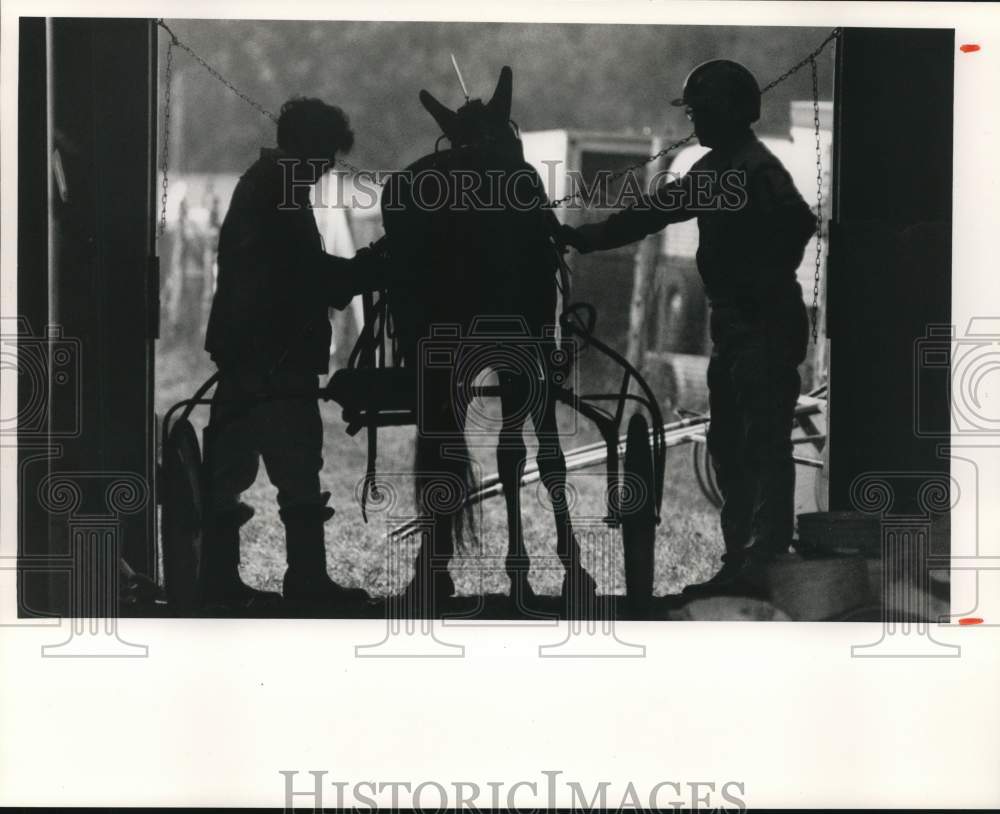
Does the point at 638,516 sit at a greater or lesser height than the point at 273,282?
lesser

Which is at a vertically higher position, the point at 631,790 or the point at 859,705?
the point at 859,705

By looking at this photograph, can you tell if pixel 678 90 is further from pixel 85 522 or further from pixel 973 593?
pixel 85 522

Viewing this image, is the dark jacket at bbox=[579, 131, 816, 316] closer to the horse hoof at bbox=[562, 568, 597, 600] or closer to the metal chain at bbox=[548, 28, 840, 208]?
the metal chain at bbox=[548, 28, 840, 208]

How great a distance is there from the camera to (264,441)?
12.6 feet

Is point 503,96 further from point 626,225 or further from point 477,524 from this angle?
point 477,524

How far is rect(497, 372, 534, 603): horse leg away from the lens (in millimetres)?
3822

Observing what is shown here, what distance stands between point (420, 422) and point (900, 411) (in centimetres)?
136

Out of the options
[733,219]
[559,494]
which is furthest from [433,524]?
[733,219]

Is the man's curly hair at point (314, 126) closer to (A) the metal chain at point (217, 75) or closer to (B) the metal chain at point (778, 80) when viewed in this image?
(A) the metal chain at point (217, 75)

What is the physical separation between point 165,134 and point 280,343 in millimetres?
667

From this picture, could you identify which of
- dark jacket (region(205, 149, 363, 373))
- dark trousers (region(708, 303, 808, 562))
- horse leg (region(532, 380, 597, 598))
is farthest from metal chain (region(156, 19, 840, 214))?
horse leg (region(532, 380, 597, 598))

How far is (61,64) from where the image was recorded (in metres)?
3.75

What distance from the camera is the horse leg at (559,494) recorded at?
12.6ft

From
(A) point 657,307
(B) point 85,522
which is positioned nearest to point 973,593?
(A) point 657,307
